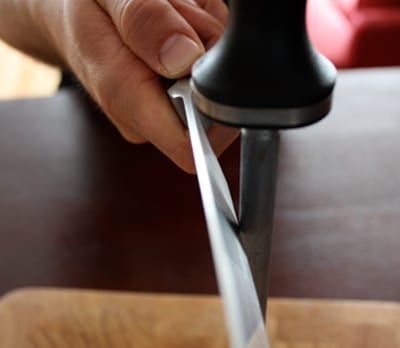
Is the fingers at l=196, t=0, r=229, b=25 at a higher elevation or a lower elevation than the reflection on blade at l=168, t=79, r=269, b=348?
lower

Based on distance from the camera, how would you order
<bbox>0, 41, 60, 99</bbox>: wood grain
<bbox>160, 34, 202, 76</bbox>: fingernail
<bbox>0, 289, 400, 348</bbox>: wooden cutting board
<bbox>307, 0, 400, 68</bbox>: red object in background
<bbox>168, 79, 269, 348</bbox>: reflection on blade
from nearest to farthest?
<bbox>168, 79, 269, 348</bbox>: reflection on blade < <bbox>160, 34, 202, 76</bbox>: fingernail < <bbox>0, 289, 400, 348</bbox>: wooden cutting board < <bbox>307, 0, 400, 68</bbox>: red object in background < <bbox>0, 41, 60, 99</bbox>: wood grain

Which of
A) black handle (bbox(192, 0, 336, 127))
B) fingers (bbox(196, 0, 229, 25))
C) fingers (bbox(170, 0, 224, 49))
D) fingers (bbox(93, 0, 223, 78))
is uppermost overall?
black handle (bbox(192, 0, 336, 127))

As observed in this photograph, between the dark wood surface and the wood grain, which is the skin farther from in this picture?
the wood grain

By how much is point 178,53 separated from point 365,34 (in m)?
0.93

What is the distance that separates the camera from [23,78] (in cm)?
175

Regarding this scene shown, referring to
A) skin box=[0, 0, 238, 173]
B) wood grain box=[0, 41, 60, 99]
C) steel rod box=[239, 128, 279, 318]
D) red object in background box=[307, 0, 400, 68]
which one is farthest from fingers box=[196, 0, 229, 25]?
wood grain box=[0, 41, 60, 99]

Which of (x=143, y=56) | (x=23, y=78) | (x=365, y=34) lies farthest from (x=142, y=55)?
(x=23, y=78)

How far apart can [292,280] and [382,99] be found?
0.24 meters

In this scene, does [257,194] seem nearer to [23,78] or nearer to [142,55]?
[142,55]

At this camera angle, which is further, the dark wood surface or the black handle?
the dark wood surface

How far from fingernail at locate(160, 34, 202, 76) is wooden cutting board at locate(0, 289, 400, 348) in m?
0.18

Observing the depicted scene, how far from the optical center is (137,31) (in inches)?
16.0

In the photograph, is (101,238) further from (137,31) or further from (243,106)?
(243,106)

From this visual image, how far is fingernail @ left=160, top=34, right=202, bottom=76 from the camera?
0.37 metres
